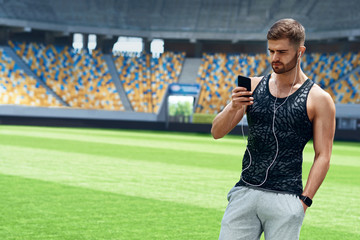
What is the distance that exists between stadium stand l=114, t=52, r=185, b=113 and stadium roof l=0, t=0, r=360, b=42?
2373 mm

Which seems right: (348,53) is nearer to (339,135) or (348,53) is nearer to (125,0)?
(339,135)

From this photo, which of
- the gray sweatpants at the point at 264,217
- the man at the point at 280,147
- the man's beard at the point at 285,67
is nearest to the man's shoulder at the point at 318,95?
the man at the point at 280,147

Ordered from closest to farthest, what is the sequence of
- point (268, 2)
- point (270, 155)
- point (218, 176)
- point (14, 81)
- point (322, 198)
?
point (270, 155) < point (322, 198) < point (218, 176) < point (14, 81) < point (268, 2)

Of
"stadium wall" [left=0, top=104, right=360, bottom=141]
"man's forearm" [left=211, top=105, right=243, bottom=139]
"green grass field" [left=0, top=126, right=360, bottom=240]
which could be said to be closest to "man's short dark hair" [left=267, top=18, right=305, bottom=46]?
"man's forearm" [left=211, top=105, right=243, bottom=139]

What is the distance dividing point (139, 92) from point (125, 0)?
8363 mm

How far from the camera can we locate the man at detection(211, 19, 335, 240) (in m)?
3.66

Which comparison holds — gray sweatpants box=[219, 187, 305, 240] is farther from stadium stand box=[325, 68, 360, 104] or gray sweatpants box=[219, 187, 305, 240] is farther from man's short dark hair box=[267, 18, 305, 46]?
stadium stand box=[325, 68, 360, 104]

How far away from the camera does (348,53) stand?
50.7 metres

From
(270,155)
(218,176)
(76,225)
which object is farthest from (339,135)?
(270,155)

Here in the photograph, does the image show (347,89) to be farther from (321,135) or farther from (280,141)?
(280,141)

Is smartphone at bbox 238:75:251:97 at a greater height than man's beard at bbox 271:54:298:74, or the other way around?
man's beard at bbox 271:54:298:74

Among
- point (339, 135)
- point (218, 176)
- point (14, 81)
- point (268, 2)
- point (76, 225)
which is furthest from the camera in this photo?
point (268, 2)

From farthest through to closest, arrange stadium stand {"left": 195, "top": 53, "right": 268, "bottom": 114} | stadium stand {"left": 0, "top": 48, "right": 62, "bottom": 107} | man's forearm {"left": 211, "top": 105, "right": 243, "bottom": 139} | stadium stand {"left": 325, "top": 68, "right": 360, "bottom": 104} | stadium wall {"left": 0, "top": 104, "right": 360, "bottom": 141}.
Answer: stadium stand {"left": 195, "top": 53, "right": 268, "bottom": 114}, stadium stand {"left": 0, "top": 48, "right": 62, "bottom": 107}, stadium stand {"left": 325, "top": 68, "right": 360, "bottom": 104}, stadium wall {"left": 0, "top": 104, "right": 360, "bottom": 141}, man's forearm {"left": 211, "top": 105, "right": 243, "bottom": 139}

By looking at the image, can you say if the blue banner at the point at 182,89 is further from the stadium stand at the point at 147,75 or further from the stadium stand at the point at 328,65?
the stadium stand at the point at 328,65
